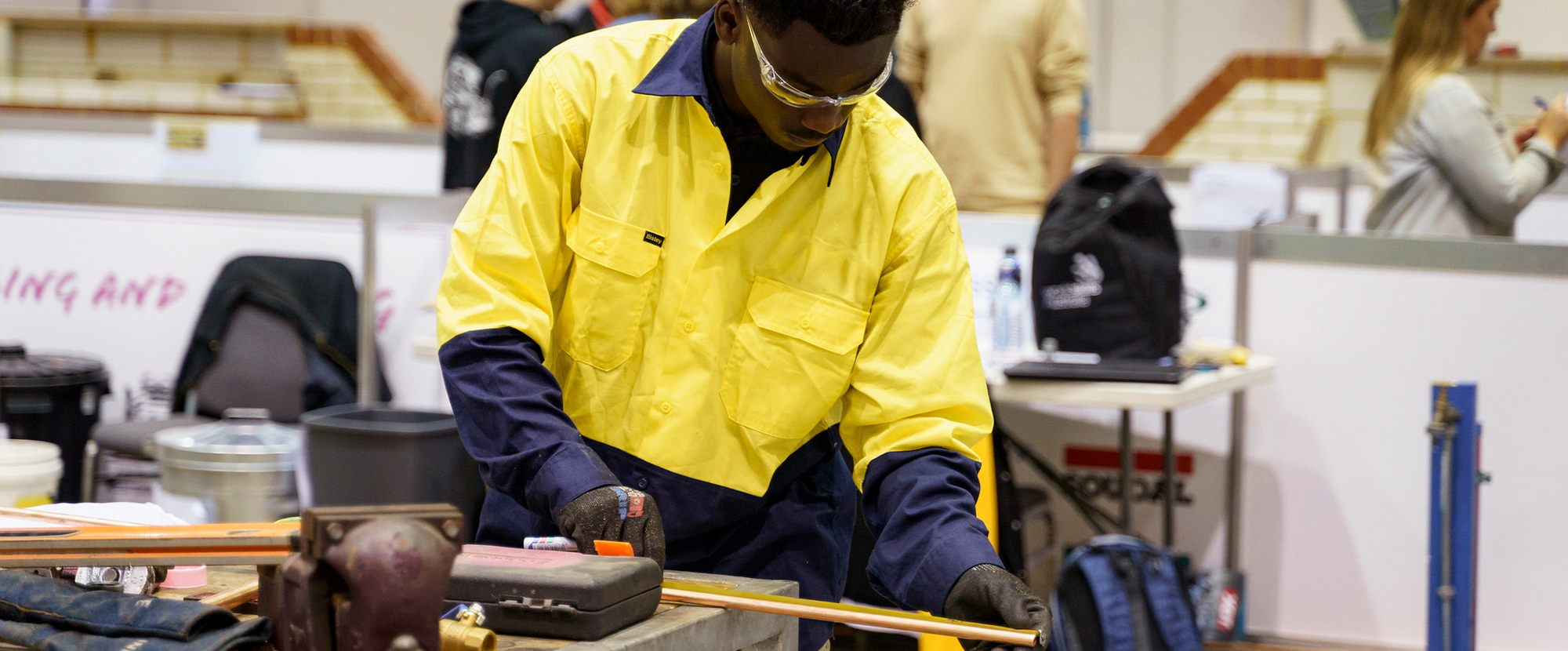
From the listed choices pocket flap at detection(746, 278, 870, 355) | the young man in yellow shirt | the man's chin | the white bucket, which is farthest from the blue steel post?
the white bucket

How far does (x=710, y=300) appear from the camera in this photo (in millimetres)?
1477

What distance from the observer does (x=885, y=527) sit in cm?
141

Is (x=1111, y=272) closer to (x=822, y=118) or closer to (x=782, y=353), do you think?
(x=782, y=353)

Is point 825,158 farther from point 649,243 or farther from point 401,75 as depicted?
point 401,75

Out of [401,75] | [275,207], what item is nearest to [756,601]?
[275,207]

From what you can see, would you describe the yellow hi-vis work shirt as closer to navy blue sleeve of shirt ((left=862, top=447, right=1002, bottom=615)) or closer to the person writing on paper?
navy blue sleeve of shirt ((left=862, top=447, right=1002, bottom=615))

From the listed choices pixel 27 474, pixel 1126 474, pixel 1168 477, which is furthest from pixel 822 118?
pixel 1168 477

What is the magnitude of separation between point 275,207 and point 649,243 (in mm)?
2613

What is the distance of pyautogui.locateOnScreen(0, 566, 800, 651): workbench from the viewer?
3.58 feet

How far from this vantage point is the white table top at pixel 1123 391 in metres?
2.89

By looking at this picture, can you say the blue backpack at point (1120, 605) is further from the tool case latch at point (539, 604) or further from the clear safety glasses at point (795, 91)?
the tool case latch at point (539, 604)

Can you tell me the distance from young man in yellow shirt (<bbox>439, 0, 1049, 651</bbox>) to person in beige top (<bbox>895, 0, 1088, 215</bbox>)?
2329mm

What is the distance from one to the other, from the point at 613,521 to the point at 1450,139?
2.92m

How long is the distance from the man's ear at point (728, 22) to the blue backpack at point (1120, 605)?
5.98 feet
